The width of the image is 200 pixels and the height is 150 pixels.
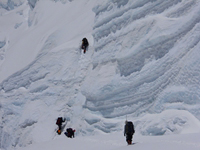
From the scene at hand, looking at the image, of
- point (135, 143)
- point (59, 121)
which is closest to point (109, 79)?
point (59, 121)

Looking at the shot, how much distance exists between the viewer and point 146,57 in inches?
321

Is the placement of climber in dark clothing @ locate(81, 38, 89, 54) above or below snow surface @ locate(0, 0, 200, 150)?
above

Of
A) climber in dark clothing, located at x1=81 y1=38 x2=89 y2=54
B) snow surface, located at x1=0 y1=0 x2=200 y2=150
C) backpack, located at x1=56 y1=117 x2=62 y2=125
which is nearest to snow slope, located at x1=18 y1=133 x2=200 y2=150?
snow surface, located at x1=0 y1=0 x2=200 y2=150

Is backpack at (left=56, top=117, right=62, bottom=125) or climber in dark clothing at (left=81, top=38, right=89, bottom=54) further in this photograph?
climber in dark clothing at (left=81, top=38, right=89, bottom=54)

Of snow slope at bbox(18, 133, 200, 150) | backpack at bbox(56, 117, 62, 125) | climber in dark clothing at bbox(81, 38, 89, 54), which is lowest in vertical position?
snow slope at bbox(18, 133, 200, 150)

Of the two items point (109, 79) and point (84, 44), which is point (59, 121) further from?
point (84, 44)

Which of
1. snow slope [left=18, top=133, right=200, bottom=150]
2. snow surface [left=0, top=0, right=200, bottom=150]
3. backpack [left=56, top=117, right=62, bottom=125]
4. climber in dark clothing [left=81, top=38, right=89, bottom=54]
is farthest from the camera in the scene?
climber in dark clothing [left=81, top=38, right=89, bottom=54]

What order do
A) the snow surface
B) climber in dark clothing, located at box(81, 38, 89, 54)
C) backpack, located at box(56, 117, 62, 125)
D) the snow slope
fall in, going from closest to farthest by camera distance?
1. the snow slope
2. the snow surface
3. backpack, located at box(56, 117, 62, 125)
4. climber in dark clothing, located at box(81, 38, 89, 54)

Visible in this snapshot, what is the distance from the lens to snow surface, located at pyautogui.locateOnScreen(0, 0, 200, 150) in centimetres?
690

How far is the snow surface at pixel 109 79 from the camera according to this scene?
22.6 feet

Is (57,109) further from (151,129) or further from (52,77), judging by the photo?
(151,129)

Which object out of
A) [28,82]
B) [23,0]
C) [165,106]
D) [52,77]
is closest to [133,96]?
[165,106]

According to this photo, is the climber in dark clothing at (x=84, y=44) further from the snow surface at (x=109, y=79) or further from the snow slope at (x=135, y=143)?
the snow slope at (x=135, y=143)

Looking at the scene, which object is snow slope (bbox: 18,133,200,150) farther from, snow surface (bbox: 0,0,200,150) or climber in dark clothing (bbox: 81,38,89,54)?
climber in dark clothing (bbox: 81,38,89,54)
